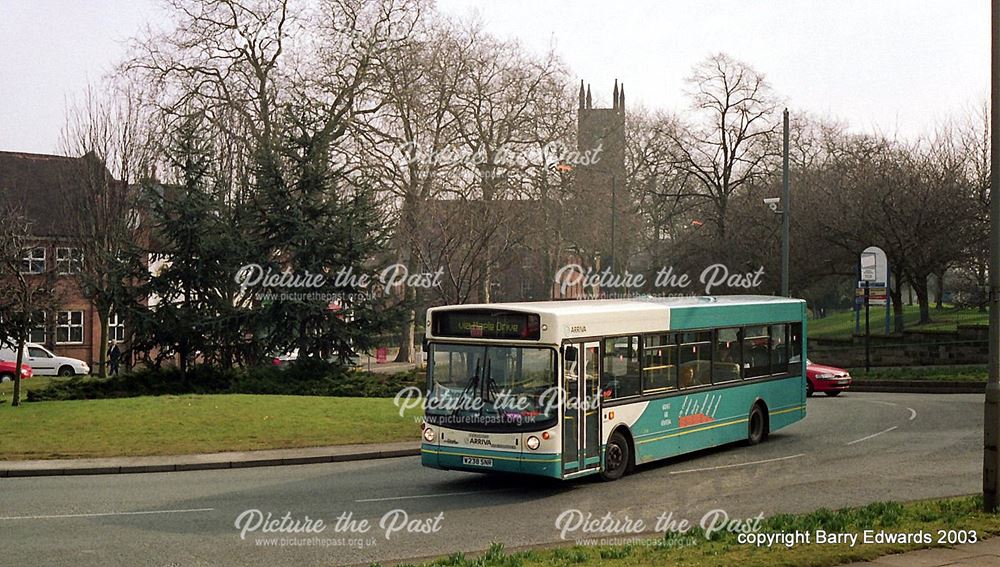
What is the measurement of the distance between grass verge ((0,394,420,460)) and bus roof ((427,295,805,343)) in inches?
239

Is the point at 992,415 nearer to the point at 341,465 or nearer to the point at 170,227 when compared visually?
the point at 341,465

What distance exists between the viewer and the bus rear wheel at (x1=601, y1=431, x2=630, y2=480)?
53.0ft

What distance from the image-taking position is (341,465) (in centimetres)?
1855

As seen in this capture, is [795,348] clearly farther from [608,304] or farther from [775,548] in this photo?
[775,548]

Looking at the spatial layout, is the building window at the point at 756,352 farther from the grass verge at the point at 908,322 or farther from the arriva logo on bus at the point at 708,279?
the grass verge at the point at 908,322

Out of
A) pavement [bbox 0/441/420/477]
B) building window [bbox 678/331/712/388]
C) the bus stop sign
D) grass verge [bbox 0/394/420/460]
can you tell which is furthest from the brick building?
building window [bbox 678/331/712/388]

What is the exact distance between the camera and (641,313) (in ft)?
56.0

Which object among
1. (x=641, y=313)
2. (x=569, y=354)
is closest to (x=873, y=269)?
(x=641, y=313)

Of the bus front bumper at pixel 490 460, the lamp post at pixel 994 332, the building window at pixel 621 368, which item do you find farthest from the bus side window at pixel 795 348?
the lamp post at pixel 994 332

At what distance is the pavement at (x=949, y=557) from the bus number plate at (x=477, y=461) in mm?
6356

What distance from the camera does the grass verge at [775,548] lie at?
9.59 metres

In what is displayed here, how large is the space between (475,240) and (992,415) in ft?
77.8

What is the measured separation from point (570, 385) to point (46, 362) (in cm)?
3980

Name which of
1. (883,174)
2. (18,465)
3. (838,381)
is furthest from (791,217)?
(18,465)
